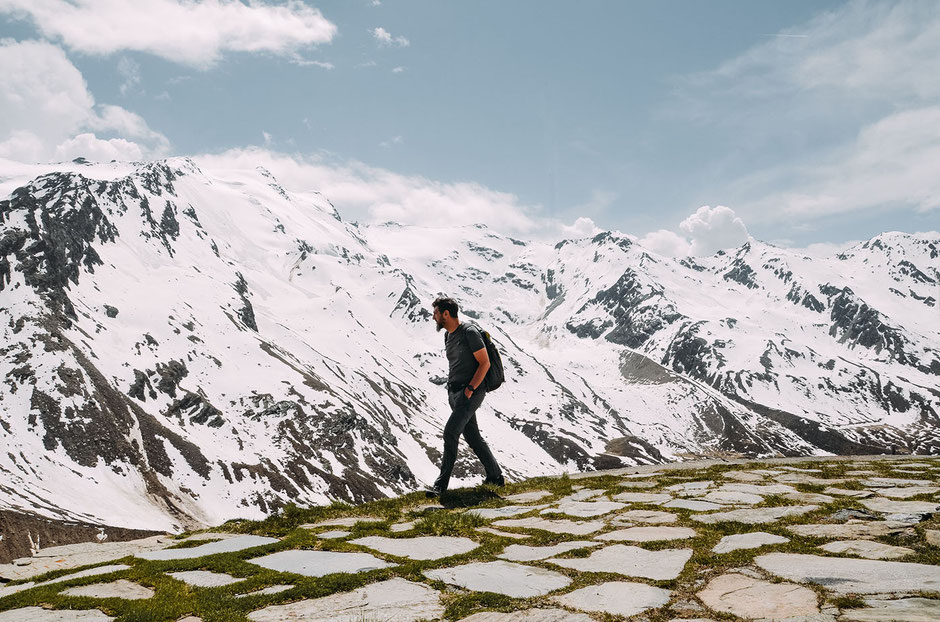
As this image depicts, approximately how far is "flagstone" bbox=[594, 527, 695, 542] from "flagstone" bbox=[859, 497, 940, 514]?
3.36 metres

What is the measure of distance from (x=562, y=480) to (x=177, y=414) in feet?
654

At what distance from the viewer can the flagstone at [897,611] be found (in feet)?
14.8

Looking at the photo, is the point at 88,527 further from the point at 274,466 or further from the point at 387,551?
the point at 387,551

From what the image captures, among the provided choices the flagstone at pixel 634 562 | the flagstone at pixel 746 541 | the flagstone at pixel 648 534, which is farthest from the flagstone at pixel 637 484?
the flagstone at pixel 634 562

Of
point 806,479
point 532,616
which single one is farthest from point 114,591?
point 806,479

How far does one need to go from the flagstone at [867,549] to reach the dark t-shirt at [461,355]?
6973mm

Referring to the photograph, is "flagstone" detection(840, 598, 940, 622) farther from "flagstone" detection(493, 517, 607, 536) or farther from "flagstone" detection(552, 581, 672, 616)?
"flagstone" detection(493, 517, 607, 536)

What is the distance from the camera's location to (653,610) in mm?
5402

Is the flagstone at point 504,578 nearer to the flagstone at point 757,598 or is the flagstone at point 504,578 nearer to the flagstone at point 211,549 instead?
the flagstone at point 757,598

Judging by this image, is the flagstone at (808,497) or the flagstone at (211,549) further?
the flagstone at (808,497)

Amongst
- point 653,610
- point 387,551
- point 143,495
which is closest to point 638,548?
point 653,610

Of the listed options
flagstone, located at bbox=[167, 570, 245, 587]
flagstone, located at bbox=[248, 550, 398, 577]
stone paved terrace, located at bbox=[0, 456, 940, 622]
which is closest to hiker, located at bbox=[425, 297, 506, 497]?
stone paved terrace, located at bbox=[0, 456, 940, 622]

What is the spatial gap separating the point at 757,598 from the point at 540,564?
2.65 metres

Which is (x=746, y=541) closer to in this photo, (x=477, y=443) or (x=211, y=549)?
(x=477, y=443)
